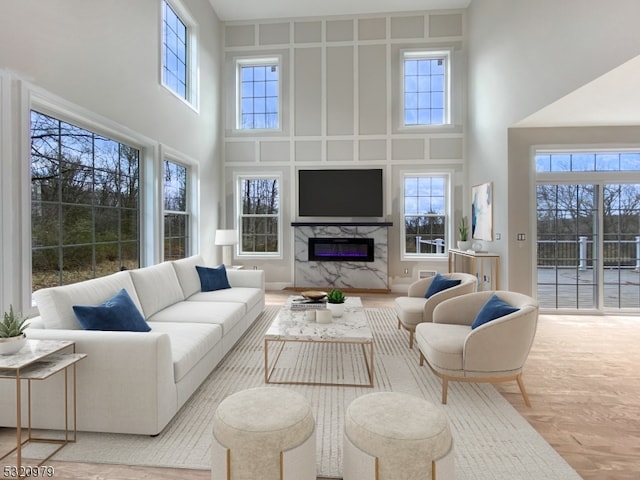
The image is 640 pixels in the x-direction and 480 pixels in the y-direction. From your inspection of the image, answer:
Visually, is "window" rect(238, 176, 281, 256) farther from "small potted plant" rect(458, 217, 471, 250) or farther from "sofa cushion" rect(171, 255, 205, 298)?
"small potted plant" rect(458, 217, 471, 250)

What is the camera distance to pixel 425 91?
6.73 metres

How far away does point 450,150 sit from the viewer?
259 inches

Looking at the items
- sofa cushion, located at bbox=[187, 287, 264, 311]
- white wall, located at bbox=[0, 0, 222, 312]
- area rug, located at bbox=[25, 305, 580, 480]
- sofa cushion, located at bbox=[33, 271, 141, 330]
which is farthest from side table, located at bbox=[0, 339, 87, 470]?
sofa cushion, located at bbox=[187, 287, 264, 311]

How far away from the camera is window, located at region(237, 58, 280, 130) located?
6.92 meters

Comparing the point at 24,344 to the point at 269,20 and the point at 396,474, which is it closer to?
the point at 396,474

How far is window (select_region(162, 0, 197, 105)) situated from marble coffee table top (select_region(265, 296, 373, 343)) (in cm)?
367

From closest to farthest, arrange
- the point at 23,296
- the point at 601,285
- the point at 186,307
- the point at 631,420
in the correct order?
the point at 631,420 < the point at 23,296 < the point at 186,307 < the point at 601,285

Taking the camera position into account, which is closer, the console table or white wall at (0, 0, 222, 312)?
white wall at (0, 0, 222, 312)

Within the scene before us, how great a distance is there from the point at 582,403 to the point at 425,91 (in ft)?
19.3

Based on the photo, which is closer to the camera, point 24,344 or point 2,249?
point 24,344

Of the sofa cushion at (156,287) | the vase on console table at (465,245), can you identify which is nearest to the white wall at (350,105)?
the vase on console table at (465,245)

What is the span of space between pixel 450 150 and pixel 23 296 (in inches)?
258

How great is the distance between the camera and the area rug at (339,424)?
1.81 meters

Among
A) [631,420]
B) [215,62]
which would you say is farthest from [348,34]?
[631,420]
